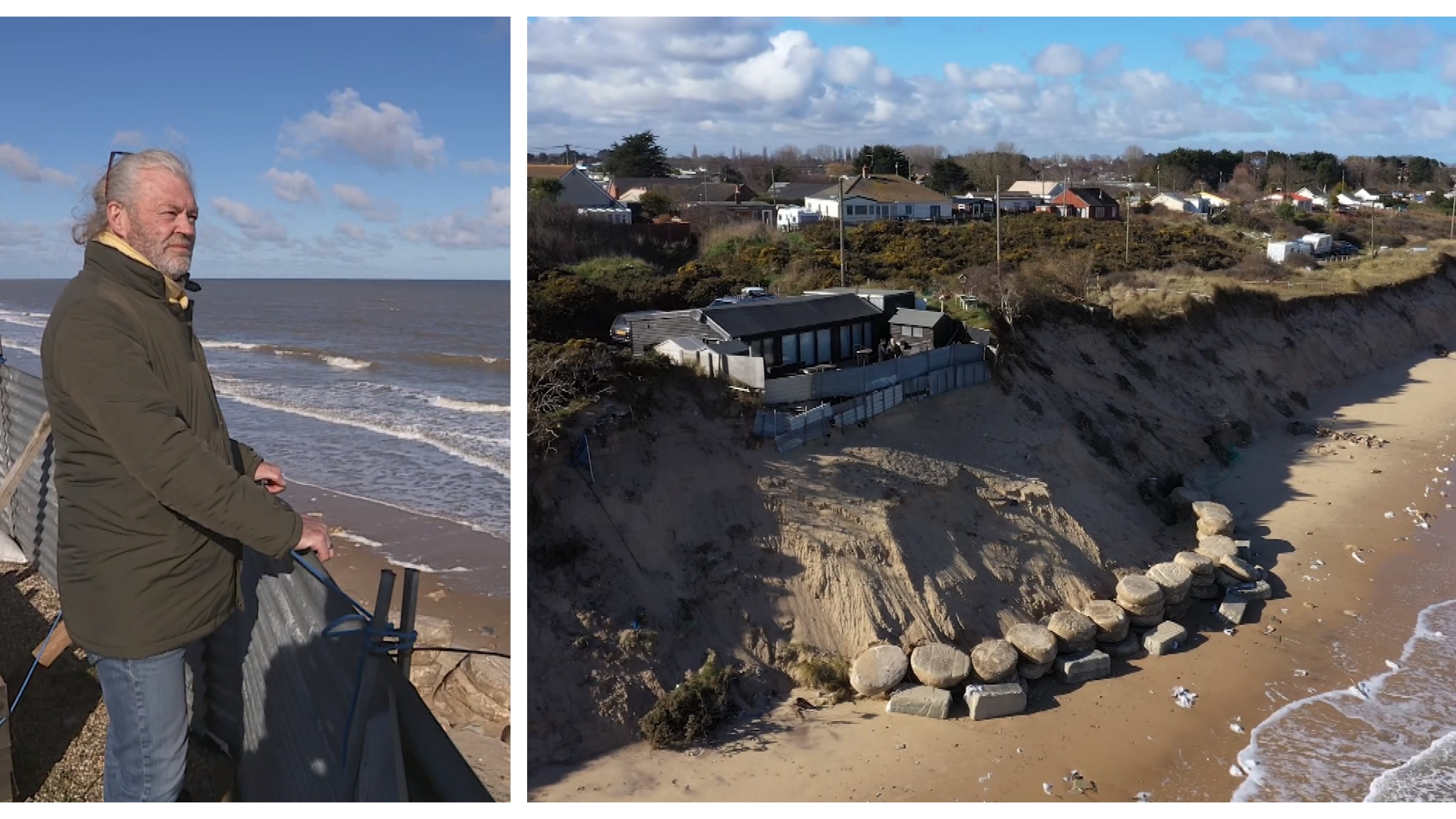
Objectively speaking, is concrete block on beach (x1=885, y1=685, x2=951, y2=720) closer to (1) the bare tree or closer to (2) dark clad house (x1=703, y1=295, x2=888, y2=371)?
(2) dark clad house (x1=703, y1=295, x2=888, y2=371)

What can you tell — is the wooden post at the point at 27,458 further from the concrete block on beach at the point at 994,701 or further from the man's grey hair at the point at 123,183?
the concrete block on beach at the point at 994,701

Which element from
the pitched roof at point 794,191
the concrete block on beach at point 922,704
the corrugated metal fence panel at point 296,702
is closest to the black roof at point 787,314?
the concrete block on beach at point 922,704

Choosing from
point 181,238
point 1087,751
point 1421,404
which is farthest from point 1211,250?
point 181,238

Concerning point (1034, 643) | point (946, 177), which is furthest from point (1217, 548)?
point (946, 177)

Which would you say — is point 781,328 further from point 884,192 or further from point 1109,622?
point 884,192

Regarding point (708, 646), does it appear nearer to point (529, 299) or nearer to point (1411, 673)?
point (529, 299)
